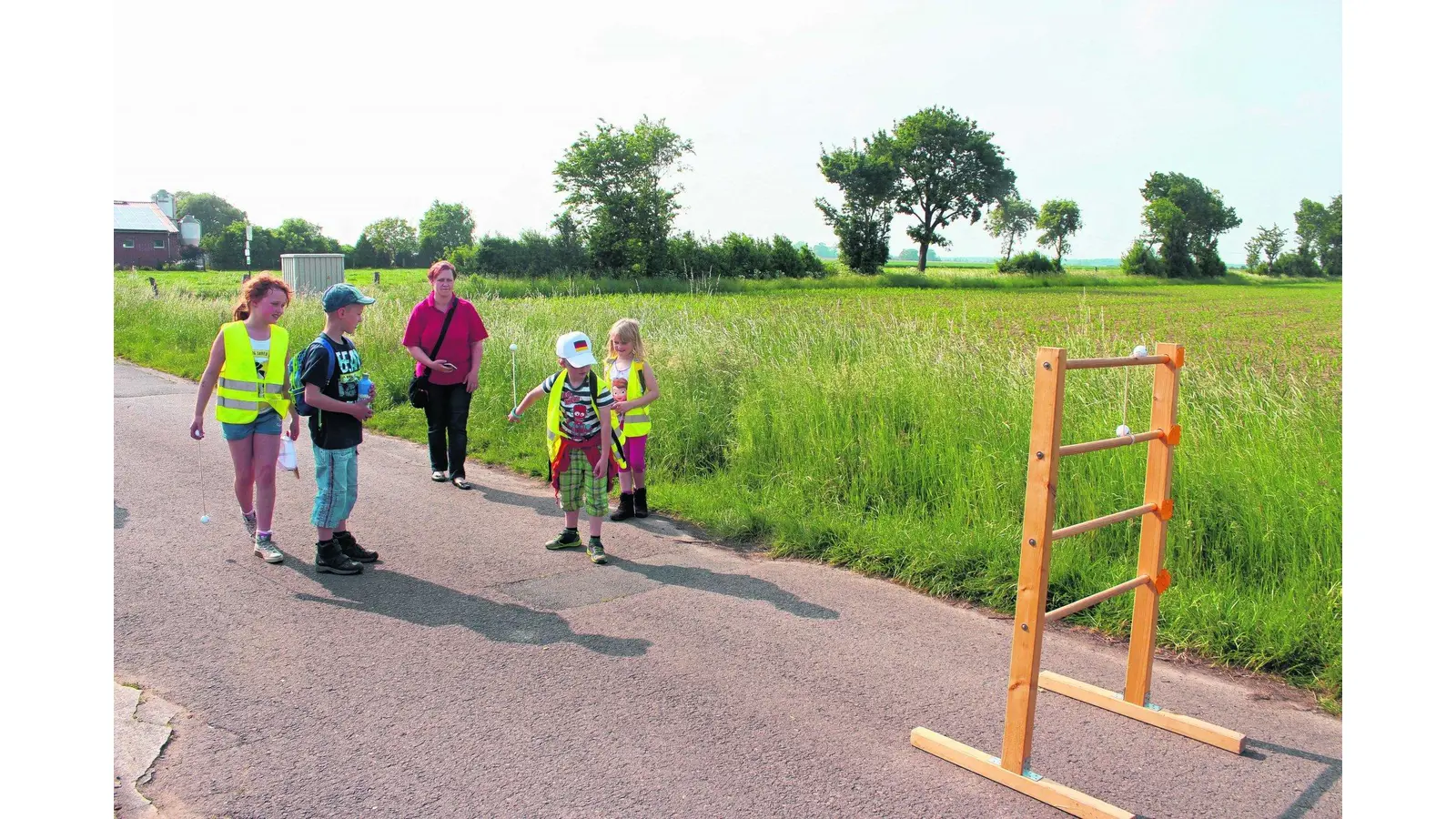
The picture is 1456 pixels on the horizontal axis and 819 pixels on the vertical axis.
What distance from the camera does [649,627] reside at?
5449 millimetres

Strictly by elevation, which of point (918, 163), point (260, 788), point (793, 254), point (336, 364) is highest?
point (918, 163)

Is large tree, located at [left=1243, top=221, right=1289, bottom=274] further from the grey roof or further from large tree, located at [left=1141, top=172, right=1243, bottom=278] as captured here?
the grey roof

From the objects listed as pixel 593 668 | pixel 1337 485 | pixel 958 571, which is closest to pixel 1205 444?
pixel 1337 485

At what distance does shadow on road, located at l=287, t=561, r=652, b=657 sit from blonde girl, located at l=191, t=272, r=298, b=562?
23.1 inches

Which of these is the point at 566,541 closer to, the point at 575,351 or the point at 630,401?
the point at 630,401

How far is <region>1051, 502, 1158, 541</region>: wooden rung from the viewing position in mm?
3898

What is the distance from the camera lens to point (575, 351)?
6.61 meters

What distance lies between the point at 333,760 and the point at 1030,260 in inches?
2986

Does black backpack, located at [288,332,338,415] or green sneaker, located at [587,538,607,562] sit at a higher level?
black backpack, located at [288,332,338,415]

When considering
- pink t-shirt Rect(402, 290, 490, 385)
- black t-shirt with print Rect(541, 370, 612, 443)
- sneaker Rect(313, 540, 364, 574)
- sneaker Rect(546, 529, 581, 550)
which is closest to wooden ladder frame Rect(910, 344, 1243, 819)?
black t-shirt with print Rect(541, 370, 612, 443)

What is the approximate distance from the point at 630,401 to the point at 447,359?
8.72 feet

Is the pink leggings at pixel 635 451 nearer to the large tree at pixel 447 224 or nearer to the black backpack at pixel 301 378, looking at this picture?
the black backpack at pixel 301 378

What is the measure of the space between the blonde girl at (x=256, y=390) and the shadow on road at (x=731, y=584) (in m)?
2.44

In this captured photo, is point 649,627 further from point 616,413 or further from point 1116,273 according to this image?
point 1116,273
